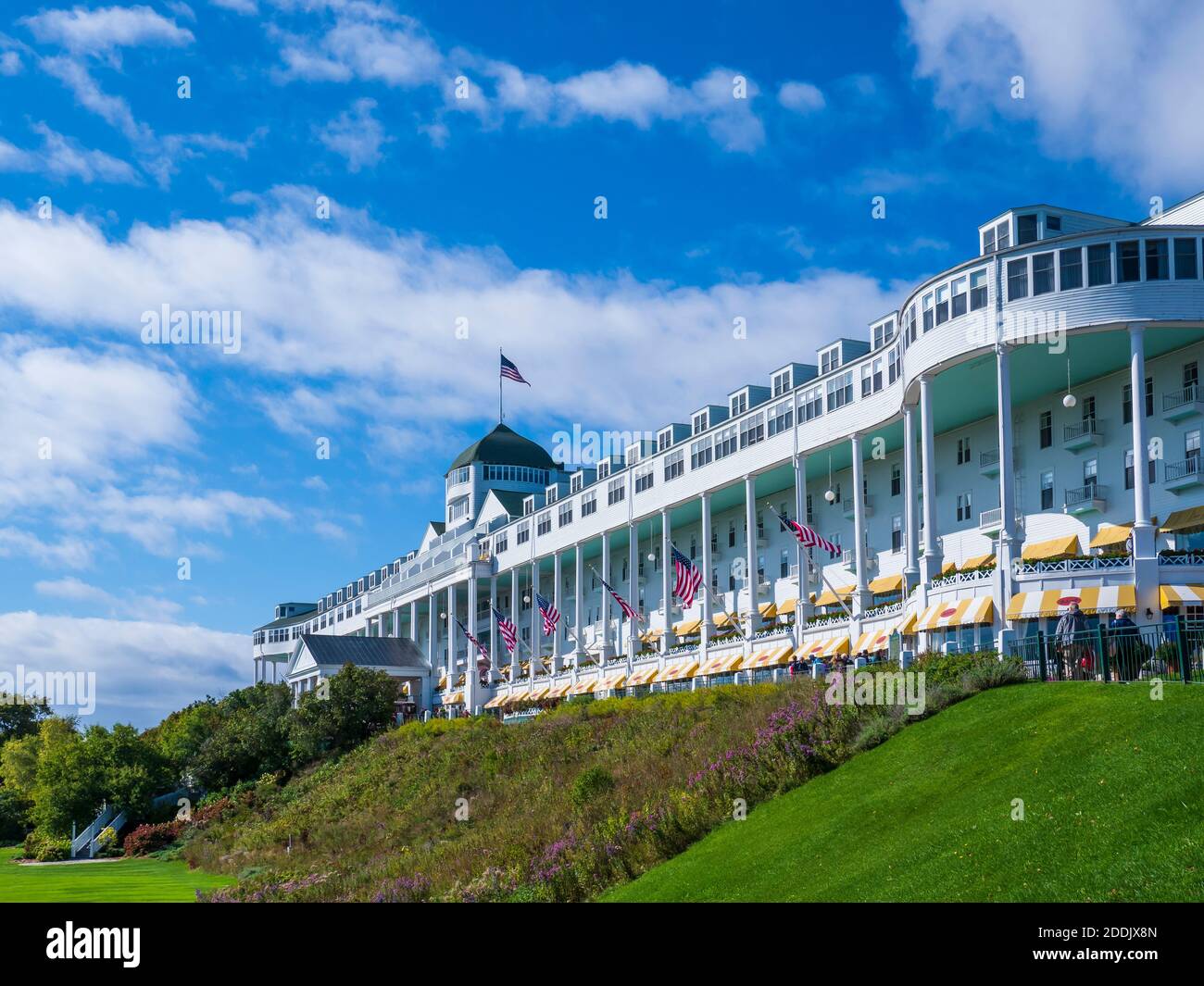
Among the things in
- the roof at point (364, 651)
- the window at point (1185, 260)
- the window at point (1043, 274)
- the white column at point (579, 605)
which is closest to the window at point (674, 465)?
the white column at point (579, 605)

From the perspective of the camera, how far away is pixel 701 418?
65.0 metres

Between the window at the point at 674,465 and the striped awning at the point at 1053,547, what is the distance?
22.3 metres

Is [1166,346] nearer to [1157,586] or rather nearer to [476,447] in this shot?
[1157,586]

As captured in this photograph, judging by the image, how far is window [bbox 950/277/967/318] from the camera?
40.3m

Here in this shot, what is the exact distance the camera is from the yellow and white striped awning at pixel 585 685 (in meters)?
69.9

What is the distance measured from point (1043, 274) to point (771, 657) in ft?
69.3

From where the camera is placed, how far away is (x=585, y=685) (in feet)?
232

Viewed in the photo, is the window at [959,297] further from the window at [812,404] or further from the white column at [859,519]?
the window at [812,404]

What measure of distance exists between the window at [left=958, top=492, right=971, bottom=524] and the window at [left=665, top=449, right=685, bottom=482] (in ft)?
57.5

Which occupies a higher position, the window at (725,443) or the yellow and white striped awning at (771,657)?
the window at (725,443)

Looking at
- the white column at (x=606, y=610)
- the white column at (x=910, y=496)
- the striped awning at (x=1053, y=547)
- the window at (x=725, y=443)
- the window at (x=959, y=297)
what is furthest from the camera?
the white column at (x=606, y=610)

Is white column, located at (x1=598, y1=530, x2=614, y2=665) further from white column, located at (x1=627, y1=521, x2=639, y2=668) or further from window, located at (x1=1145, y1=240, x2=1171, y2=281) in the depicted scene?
window, located at (x1=1145, y1=240, x2=1171, y2=281)

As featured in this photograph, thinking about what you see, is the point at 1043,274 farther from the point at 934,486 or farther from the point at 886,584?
the point at 886,584
